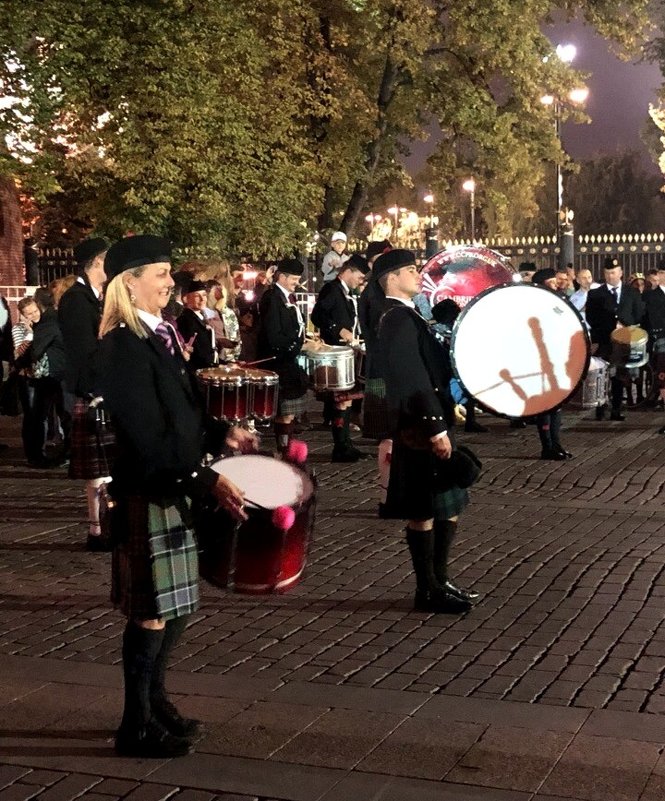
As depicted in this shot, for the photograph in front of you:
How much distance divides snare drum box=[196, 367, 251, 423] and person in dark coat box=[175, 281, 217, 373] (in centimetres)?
77

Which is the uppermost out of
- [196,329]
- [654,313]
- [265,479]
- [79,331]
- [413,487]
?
[79,331]

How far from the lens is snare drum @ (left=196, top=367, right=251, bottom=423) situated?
398 inches

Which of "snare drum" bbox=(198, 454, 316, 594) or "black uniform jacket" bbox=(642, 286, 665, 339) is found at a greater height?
"black uniform jacket" bbox=(642, 286, 665, 339)

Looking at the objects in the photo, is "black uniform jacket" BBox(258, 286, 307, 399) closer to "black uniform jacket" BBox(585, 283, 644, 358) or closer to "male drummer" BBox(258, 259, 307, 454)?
"male drummer" BBox(258, 259, 307, 454)

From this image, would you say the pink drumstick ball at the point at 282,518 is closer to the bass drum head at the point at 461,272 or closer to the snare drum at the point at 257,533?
the snare drum at the point at 257,533

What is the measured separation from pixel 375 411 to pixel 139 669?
14.0 ft

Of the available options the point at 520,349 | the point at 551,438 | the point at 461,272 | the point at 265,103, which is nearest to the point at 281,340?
the point at 551,438

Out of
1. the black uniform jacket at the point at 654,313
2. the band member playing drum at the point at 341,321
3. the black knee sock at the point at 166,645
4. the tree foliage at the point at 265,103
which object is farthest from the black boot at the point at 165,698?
the tree foliage at the point at 265,103

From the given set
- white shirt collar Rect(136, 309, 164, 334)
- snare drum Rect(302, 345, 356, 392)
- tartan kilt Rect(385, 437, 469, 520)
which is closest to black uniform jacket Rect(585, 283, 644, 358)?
snare drum Rect(302, 345, 356, 392)

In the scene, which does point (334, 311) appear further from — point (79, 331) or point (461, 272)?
point (79, 331)

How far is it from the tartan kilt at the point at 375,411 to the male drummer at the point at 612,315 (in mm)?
8056

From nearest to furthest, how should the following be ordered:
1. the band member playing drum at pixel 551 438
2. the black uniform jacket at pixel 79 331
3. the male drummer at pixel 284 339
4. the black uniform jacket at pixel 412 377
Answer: the black uniform jacket at pixel 412 377
the black uniform jacket at pixel 79 331
the male drummer at pixel 284 339
the band member playing drum at pixel 551 438

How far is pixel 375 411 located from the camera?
8883mm

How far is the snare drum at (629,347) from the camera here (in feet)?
53.1
